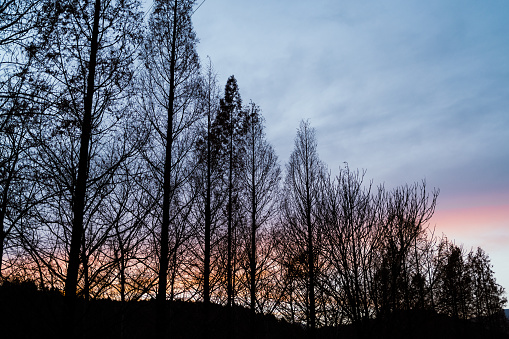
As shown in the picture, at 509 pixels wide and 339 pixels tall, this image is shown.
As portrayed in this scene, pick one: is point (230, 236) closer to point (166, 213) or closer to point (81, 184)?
point (166, 213)

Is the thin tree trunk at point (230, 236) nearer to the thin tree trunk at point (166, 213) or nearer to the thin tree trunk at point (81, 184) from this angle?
the thin tree trunk at point (166, 213)

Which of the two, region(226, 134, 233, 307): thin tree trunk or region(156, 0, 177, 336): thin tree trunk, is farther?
region(226, 134, 233, 307): thin tree trunk

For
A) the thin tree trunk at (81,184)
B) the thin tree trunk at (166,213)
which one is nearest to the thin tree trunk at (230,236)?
the thin tree trunk at (166,213)

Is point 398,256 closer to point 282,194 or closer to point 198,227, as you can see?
point 198,227

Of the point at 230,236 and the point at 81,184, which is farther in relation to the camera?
the point at 230,236

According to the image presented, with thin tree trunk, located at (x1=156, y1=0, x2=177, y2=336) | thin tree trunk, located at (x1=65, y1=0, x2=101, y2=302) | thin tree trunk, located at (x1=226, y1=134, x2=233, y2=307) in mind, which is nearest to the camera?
thin tree trunk, located at (x1=65, y1=0, x2=101, y2=302)

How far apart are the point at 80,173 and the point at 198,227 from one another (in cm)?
640

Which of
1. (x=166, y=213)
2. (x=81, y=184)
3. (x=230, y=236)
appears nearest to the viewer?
(x=81, y=184)

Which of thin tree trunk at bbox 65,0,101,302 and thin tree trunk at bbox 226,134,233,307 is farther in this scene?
thin tree trunk at bbox 226,134,233,307

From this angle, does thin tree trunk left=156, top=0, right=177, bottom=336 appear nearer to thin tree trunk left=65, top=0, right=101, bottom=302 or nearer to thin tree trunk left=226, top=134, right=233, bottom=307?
thin tree trunk left=65, top=0, right=101, bottom=302

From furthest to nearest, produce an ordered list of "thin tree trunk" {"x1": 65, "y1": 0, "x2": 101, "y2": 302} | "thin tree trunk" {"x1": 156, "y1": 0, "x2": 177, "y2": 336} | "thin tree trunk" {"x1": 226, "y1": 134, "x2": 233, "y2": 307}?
"thin tree trunk" {"x1": 226, "y1": 134, "x2": 233, "y2": 307}, "thin tree trunk" {"x1": 156, "y1": 0, "x2": 177, "y2": 336}, "thin tree trunk" {"x1": 65, "y1": 0, "x2": 101, "y2": 302}

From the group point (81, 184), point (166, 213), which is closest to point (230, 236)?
point (166, 213)

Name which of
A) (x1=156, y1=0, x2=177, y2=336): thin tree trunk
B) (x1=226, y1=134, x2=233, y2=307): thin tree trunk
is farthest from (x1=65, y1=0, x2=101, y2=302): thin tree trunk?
(x1=226, y1=134, x2=233, y2=307): thin tree trunk

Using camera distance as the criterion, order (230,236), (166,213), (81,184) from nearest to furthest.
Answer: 1. (81,184)
2. (166,213)
3. (230,236)
